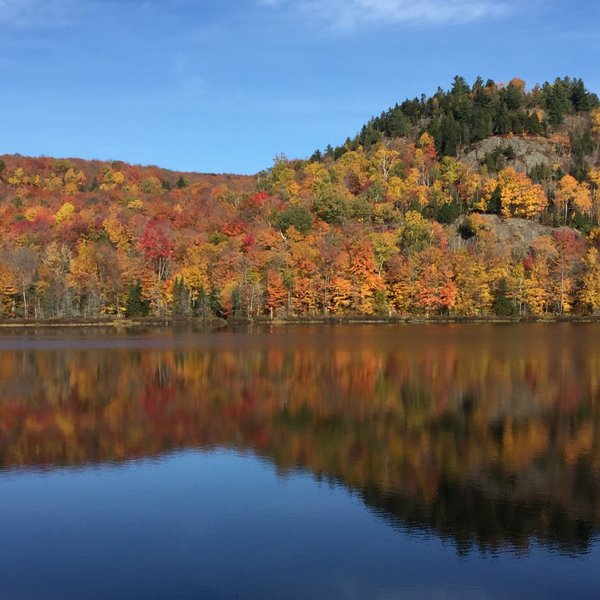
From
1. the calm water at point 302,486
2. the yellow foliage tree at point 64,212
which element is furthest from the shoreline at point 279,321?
the calm water at point 302,486

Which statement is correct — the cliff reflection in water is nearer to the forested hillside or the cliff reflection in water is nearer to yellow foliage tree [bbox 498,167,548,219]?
the forested hillside

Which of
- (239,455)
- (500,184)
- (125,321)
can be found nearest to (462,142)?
(500,184)

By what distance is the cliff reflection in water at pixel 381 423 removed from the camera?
13269 mm

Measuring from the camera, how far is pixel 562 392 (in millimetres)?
25516

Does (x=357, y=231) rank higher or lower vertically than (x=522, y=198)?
lower

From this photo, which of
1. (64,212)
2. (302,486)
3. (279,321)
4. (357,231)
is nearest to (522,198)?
(357,231)

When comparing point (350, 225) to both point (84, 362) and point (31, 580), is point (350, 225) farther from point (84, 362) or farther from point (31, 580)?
point (31, 580)

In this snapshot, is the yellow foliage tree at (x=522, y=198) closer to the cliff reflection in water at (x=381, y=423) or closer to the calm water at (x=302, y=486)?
the cliff reflection in water at (x=381, y=423)

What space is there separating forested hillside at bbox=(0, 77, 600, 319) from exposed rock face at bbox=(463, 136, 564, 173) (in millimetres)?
349

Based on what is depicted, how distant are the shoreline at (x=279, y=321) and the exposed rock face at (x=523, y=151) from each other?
147ft

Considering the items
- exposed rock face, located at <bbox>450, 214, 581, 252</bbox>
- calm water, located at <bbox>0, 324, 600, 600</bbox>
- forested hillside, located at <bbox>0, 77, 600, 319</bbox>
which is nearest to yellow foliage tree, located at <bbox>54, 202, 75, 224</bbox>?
forested hillside, located at <bbox>0, 77, 600, 319</bbox>

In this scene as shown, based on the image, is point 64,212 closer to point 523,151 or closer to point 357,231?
point 357,231

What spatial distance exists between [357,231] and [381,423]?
75629 millimetres

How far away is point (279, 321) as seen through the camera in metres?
83.6
